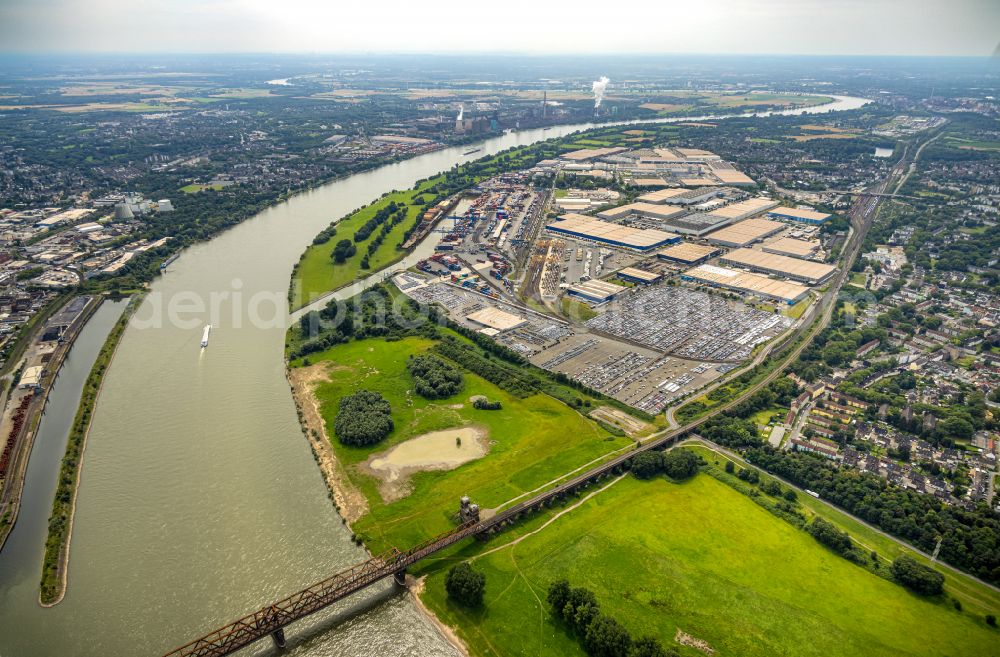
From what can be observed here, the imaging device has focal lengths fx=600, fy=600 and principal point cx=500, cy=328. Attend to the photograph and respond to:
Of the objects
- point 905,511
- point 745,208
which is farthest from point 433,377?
point 745,208

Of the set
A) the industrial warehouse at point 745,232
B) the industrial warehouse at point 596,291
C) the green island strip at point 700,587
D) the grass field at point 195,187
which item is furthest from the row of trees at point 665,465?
the grass field at point 195,187

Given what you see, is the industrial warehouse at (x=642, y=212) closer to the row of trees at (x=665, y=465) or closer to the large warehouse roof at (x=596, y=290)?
the large warehouse roof at (x=596, y=290)

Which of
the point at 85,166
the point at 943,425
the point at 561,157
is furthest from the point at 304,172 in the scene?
the point at 943,425

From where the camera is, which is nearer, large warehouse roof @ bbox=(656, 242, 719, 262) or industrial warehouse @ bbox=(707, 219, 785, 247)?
large warehouse roof @ bbox=(656, 242, 719, 262)

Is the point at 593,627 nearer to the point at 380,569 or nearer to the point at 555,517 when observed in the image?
the point at 555,517

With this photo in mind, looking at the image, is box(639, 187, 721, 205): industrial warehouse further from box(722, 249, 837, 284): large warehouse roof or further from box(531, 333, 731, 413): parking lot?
box(531, 333, 731, 413): parking lot

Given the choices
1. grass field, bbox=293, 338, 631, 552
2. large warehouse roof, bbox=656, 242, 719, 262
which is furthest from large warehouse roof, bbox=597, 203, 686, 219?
grass field, bbox=293, 338, 631, 552
